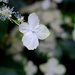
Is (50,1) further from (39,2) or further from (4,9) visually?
(4,9)

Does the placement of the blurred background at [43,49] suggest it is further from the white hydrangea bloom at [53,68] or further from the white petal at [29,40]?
the white petal at [29,40]

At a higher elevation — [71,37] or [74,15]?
[74,15]

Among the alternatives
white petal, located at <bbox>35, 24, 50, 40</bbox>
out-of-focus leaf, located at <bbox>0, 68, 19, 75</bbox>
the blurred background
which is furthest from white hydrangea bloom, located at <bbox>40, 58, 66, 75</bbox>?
white petal, located at <bbox>35, 24, 50, 40</bbox>

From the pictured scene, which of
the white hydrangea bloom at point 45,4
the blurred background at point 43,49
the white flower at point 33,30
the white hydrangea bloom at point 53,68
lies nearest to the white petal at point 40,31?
the white flower at point 33,30

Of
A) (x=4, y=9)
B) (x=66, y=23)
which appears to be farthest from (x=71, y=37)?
(x=4, y=9)

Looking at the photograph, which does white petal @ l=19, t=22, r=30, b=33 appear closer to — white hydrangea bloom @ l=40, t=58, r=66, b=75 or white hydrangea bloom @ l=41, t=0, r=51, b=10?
white hydrangea bloom @ l=40, t=58, r=66, b=75

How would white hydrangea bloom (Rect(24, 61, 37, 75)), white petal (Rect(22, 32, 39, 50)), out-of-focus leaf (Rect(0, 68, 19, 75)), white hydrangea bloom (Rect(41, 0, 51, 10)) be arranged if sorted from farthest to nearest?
white hydrangea bloom (Rect(41, 0, 51, 10)), white hydrangea bloom (Rect(24, 61, 37, 75)), out-of-focus leaf (Rect(0, 68, 19, 75)), white petal (Rect(22, 32, 39, 50))

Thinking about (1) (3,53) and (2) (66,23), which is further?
(2) (66,23)
